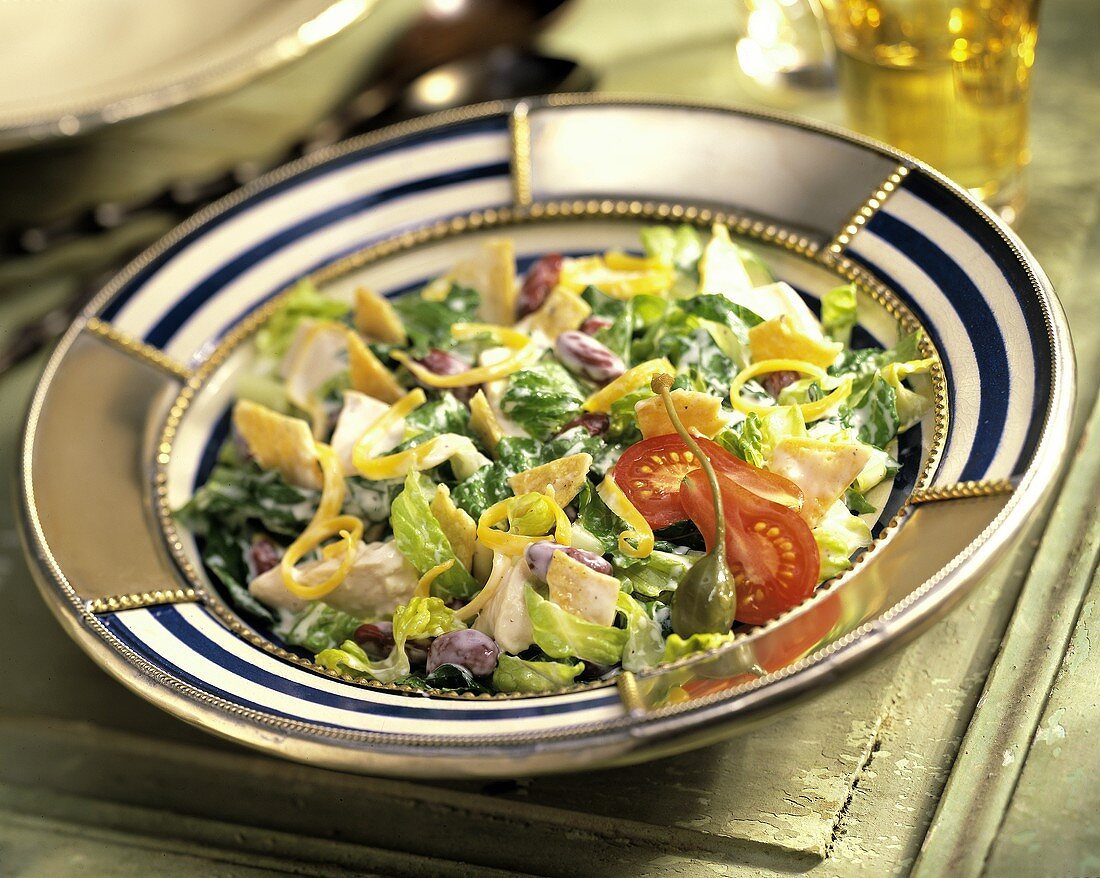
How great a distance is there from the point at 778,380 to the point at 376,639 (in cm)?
84

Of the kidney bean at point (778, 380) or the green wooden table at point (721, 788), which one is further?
the kidney bean at point (778, 380)

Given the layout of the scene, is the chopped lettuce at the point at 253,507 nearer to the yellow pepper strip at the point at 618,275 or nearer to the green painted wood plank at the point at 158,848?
the green painted wood plank at the point at 158,848

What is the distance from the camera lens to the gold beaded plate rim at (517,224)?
1.74 m

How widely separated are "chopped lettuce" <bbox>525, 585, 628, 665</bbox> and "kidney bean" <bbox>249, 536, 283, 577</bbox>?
24.3 inches

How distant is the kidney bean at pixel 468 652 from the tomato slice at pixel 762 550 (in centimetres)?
37

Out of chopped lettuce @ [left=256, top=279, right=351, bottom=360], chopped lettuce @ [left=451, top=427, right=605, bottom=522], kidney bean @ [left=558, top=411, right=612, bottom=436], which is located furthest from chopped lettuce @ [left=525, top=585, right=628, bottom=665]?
chopped lettuce @ [left=256, top=279, right=351, bottom=360]

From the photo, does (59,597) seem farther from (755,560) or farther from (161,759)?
(755,560)

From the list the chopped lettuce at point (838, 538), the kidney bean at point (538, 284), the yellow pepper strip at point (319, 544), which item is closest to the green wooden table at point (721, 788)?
the chopped lettuce at point (838, 538)

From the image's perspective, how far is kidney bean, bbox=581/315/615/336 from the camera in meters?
2.32

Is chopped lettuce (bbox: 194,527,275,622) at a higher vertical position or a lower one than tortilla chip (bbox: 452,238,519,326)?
lower

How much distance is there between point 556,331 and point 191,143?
1.87 meters

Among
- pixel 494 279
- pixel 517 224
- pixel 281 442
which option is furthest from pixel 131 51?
pixel 281 442

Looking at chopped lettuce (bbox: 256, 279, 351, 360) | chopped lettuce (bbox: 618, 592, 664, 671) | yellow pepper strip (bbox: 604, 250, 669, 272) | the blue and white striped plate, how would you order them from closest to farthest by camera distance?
1. the blue and white striped plate
2. chopped lettuce (bbox: 618, 592, 664, 671)
3. yellow pepper strip (bbox: 604, 250, 669, 272)
4. chopped lettuce (bbox: 256, 279, 351, 360)

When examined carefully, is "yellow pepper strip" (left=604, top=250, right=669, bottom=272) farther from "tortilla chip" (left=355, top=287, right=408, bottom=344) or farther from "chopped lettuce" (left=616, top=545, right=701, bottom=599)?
"chopped lettuce" (left=616, top=545, right=701, bottom=599)
